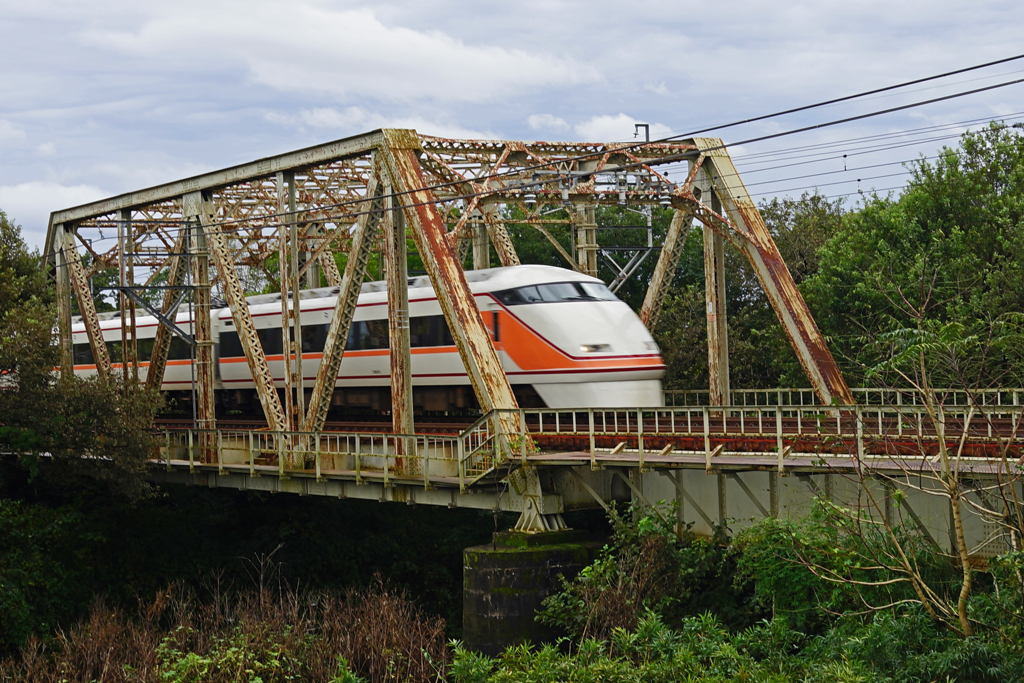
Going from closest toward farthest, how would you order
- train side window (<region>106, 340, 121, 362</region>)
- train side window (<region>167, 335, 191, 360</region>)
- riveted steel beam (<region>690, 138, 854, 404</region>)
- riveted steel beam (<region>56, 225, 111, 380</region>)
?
riveted steel beam (<region>690, 138, 854, 404</region>) → riveted steel beam (<region>56, 225, 111, 380</region>) → train side window (<region>167, 335, 191, 360</region>) → train side window (<region>106, 340, 121, 362</region>)

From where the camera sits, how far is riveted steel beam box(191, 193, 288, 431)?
24703 mm

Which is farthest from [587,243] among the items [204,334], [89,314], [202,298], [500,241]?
[89,314]

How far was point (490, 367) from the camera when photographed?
1988 centimetres

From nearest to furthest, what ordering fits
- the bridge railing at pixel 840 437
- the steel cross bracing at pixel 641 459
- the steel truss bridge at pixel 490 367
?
1. the bridge railing at pixel 840 437
2. the steel cross bracing at pixel 641 459
3. the steel truss bridge at pixel 490 367

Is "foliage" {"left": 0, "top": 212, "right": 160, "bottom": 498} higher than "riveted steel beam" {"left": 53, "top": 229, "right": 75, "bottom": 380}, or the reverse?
"riveted steel beam" {"left": 53, "top": 229, "right": 75, "bottom": 380}

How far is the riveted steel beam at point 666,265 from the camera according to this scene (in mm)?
Result: 27141

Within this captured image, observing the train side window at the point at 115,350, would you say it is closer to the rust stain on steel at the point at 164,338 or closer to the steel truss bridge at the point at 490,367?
the steel truss bridge at the point at 490,367

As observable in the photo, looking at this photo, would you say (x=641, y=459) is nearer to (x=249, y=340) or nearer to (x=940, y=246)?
(x=249, y=340)

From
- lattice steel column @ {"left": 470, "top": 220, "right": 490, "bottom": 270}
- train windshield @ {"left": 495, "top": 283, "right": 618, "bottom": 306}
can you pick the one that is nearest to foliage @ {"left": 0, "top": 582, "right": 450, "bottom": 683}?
train windshield @ {"left": 495, "top": 283, "right": 618, "bottom": 306}

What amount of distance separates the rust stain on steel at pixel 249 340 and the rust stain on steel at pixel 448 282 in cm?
533

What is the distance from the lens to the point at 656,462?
17.0 m

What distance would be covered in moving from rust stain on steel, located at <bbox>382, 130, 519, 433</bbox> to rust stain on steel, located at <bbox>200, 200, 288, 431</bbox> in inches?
210

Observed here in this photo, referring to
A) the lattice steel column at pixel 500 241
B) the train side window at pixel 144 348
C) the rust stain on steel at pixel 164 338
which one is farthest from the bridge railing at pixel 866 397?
the train side window at pixel 144 348

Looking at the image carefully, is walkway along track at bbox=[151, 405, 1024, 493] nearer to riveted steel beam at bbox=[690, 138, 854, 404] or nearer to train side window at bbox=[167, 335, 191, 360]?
riveted steel beam at bbox=[690, 138, 854, 404]
